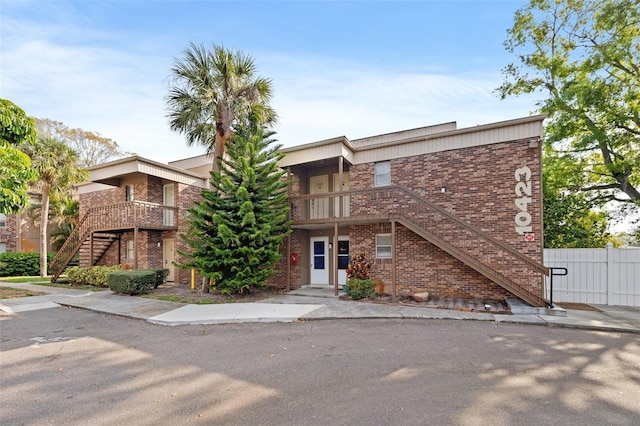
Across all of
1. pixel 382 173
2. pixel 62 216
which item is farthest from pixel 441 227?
pixel 62 216

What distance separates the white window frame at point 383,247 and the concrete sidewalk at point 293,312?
2.36 m

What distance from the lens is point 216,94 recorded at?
11.6 metres

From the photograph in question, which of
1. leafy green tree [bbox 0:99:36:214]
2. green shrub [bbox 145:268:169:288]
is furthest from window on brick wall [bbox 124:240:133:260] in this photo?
leafy green tree [bbox 0:99:36:214]

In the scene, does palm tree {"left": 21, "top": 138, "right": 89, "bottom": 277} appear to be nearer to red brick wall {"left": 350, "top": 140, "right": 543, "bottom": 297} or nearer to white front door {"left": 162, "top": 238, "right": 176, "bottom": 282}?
white front door {"left": 162, "top": 238, "right": 176, "bottom": 282}

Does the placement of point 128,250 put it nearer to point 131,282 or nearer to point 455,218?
point 131,282

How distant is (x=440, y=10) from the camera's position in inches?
375

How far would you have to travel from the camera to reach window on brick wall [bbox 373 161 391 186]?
39.1 ft

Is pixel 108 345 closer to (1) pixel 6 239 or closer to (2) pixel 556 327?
(2) pixel 556 327

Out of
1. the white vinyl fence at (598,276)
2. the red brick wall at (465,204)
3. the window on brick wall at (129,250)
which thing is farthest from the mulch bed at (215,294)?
the white vinyl fence at (598,276)

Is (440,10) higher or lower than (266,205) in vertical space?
higher

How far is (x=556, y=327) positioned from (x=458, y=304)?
8.42ft

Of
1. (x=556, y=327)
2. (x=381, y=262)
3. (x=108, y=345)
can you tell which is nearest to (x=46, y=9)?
(x=108, y=345)

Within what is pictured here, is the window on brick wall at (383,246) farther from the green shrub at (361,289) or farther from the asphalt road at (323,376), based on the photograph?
the asphalt road at (323,376)

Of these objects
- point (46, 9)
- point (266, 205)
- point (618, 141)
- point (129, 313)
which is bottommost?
point (129, 313)
